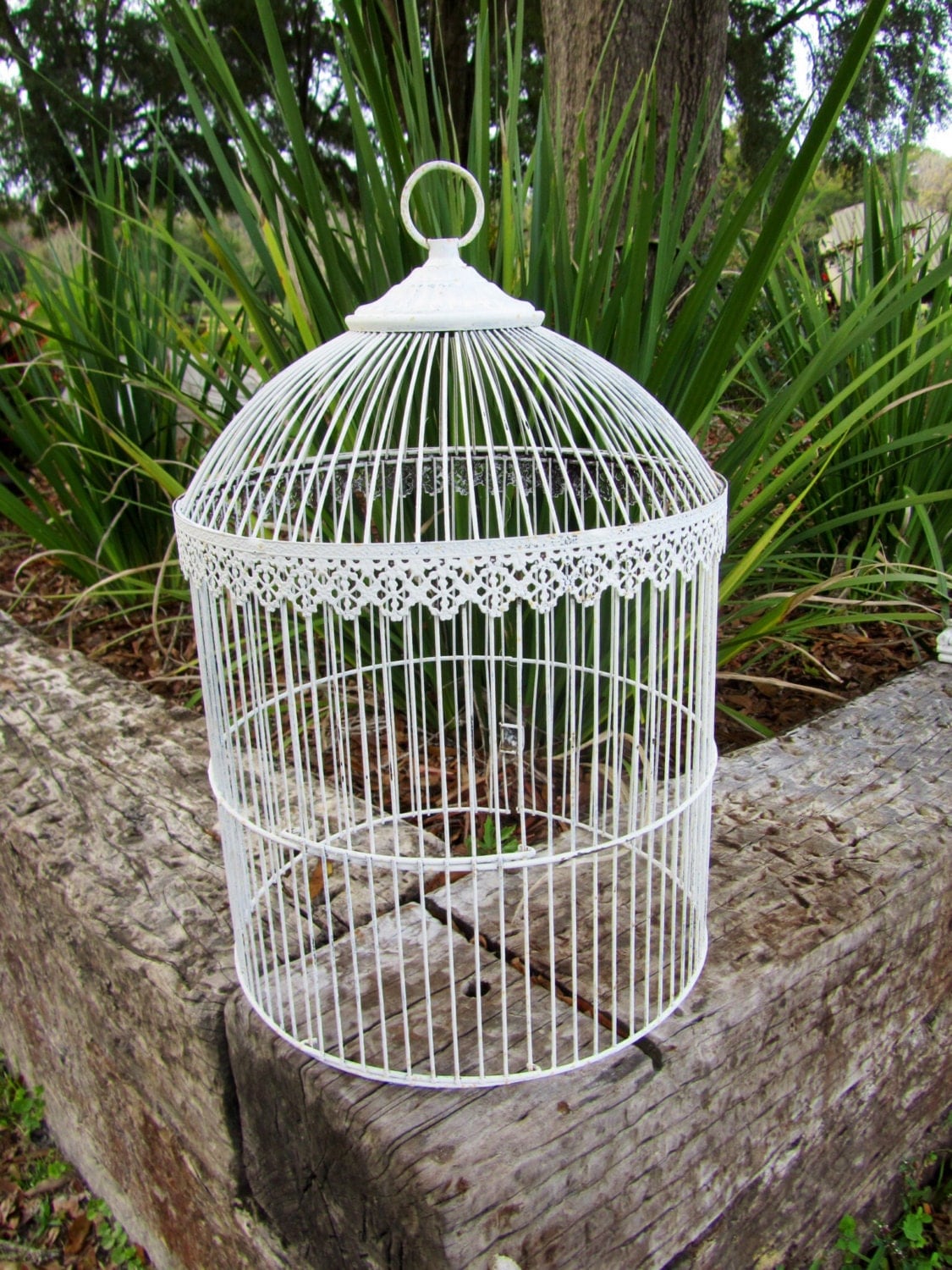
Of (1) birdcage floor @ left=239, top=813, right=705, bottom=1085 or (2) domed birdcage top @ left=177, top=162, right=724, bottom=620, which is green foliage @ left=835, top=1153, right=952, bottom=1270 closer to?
(1) birdcage floor @ left=239, top=813, right=705, bottom=1085

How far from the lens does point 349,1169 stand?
938 millimetres

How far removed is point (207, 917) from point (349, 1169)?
429mm

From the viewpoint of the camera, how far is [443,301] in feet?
3.02

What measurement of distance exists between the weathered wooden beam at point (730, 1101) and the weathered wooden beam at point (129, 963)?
3.7 inches

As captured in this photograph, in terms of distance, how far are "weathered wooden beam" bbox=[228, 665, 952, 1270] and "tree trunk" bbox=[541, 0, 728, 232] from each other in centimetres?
156

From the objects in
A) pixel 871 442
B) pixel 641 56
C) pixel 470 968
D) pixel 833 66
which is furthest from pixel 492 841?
pixel 833 66

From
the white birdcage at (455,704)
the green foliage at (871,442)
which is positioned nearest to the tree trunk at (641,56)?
the green foliage at (871,442)

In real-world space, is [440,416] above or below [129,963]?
above

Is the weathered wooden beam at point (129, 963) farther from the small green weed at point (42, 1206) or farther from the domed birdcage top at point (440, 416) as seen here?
the domed birdcage top at point (440, 416)

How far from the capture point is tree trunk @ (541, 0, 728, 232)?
2.26m

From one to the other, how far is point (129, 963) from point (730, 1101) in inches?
27.8

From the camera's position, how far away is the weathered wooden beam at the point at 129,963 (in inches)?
45.3

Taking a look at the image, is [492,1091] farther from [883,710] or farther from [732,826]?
[883,710]

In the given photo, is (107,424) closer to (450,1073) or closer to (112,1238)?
(112,1238)
